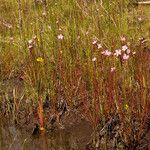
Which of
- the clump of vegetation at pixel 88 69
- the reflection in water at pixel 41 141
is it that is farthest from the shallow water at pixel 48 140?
the clump of vegetation at pixel 88 69

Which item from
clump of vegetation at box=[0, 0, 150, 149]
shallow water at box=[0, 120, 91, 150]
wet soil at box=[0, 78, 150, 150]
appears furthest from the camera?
shallow water at box=[0, 120, 91, 150]

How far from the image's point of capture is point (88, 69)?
171 inches

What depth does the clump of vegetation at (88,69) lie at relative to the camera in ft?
11.9

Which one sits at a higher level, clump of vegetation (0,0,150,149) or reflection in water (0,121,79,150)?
clump of vegetation (0,0,150,149)

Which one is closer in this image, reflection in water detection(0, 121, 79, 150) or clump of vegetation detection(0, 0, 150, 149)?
clump of vegetation detection(0, 0, 150, 149)

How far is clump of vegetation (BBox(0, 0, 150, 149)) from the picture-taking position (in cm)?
364

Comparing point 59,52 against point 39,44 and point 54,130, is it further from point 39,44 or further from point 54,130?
point 54,130

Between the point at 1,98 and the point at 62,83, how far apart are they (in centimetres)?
78

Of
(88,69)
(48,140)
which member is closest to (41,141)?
(48,140)

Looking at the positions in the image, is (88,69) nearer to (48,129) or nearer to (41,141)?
(48,129)

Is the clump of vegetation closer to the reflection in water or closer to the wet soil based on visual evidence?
the wet soil

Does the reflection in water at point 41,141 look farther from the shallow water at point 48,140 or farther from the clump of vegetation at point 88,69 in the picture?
the clump of vegetation at point 88,69

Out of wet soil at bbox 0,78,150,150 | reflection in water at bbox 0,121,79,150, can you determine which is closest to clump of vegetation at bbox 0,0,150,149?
wet soil at bbox 0,78,150,150

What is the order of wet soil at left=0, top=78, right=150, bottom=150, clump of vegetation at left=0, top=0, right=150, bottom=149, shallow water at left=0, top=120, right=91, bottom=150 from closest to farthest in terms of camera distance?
clump of vegetation at left=0, top=0, right=150, bottom=149 < wet soil at left=0, top=78, right=150, bottom=150 < shallow water at left=0, top=120, right=91, bottom=150
